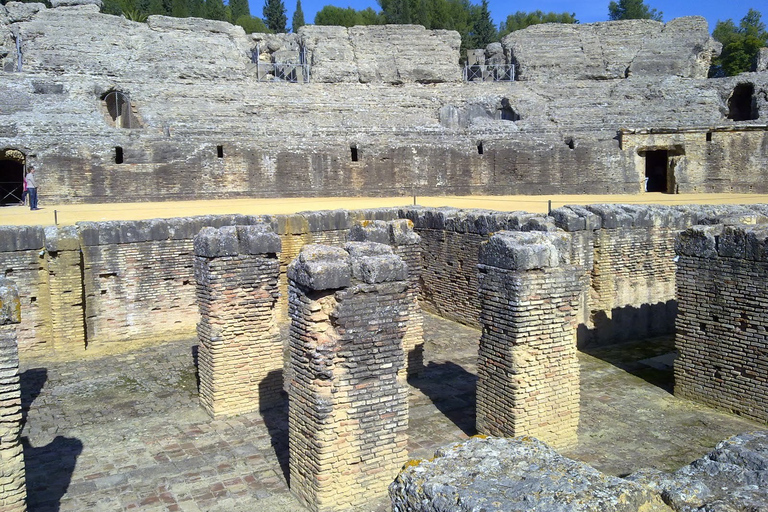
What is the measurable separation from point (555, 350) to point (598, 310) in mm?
4353

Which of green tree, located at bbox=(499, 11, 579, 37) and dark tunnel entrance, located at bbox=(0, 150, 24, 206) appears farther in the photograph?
green tree, located at bbox=(499, 11, 579, 37)

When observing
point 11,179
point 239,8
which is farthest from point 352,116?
point 239,8

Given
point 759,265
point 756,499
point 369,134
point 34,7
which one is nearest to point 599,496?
point 756,499

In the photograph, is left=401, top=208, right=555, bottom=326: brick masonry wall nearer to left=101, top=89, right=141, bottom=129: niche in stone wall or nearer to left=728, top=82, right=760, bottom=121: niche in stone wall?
left=101, top=89, right=141, bottom=129: niche in stone wall

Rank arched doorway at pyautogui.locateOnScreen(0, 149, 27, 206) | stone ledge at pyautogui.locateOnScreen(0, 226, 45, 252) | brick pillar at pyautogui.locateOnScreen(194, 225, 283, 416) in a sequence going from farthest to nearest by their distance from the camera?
arched doorway at pyautogui.locateOnScreen(0, 149, 27, 206), stone ledge at pyautogui.locateOnScreen(0, 226, 45, 252), brick pillar at pyautogui.locateOnScreen(194, 225, 283, 416)

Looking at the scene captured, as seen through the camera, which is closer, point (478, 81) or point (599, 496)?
point (599, 496)

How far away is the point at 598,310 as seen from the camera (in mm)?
10914

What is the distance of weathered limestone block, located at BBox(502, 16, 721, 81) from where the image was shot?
29703 millimetres

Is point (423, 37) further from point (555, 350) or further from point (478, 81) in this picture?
point (555, 350)

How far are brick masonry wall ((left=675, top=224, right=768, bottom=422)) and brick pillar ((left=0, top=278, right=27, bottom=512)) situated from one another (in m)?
7.56

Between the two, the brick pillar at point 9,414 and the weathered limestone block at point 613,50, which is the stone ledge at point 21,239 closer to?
the brick pillar at point 9,414

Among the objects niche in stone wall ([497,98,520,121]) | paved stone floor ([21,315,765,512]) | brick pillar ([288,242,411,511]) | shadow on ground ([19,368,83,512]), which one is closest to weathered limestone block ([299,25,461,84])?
niche in stone wall ([497,98,520,121])

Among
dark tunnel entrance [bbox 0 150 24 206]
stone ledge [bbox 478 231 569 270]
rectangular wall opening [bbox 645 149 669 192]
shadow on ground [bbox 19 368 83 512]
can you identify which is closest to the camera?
shadow on ground [bbox 19 368 83 512]

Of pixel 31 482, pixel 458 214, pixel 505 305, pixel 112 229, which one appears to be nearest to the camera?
pixel 31 482
